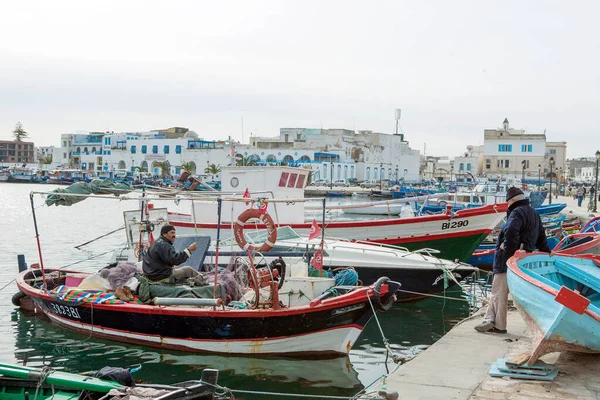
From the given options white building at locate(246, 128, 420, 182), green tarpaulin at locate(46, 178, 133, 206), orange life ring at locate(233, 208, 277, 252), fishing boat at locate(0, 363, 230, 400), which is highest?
white building at locate(246, 128, 420, 182)

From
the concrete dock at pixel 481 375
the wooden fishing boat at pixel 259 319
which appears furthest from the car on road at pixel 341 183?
the concrete dock at pixel 481 375

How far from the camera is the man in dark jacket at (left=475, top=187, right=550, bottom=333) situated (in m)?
10.1

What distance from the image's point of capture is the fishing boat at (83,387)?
6727 mm

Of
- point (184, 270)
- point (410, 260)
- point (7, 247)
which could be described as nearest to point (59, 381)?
point (184, 270)

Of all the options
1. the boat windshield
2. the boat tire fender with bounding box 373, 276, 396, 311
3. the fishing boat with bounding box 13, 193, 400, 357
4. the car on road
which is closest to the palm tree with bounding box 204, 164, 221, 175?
the car on road

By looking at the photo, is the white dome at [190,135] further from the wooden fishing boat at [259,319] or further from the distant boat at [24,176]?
the wooden fishing boat at [259,319]

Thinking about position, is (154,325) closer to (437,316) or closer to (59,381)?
(59,381)

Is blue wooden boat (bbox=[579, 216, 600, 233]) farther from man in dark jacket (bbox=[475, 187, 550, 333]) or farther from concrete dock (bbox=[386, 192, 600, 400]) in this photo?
concrete dock (bbox=[386, 192, 600, 400])

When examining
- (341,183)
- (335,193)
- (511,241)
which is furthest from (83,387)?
(341,183)

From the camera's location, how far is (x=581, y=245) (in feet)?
56.4

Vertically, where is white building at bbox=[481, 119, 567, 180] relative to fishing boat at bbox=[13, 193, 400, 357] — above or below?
above

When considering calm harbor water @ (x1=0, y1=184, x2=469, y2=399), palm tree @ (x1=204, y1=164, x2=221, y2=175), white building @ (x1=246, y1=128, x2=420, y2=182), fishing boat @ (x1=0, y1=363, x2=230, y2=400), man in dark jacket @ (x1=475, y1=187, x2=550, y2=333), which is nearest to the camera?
fishing boat @ (x1=0, y1=363, x2=230, y2=400)

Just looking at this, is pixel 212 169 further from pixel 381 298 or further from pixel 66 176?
pixel 381 298

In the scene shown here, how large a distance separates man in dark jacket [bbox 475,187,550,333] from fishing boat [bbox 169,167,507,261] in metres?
10.1
